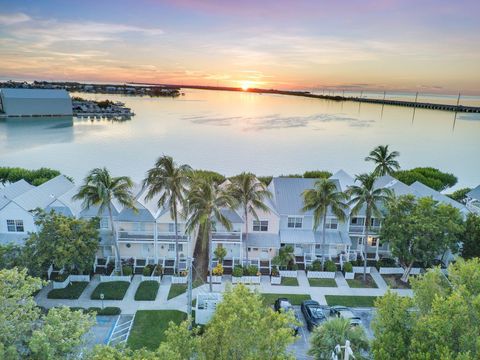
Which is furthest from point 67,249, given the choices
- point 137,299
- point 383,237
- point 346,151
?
point 346,151

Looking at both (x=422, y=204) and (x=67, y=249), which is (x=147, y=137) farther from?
(x=422, y=204)

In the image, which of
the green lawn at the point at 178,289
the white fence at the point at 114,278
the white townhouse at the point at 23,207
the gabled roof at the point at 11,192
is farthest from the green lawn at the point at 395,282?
the gabled roof at the point at 11,192

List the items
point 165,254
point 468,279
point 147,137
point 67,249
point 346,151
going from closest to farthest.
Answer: point 468,279 < point 67,249 < point 165,254 < point 346,151 < point 147,137

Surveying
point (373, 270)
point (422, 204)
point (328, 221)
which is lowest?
point (373, 270)

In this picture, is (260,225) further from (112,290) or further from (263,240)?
(112,290)

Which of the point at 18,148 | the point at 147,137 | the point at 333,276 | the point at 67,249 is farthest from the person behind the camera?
the point at 147,137
